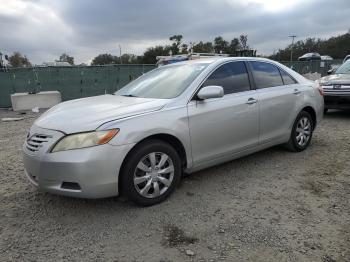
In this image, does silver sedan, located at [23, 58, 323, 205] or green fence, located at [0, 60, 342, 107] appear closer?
silver sedan, located at [23, 58, 323, 205]

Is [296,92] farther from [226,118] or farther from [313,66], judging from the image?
[313,66]

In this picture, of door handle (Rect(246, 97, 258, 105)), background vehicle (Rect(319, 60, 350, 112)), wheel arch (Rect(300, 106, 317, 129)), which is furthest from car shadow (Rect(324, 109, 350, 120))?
door handle (Rect(246, 97, 258, 105))

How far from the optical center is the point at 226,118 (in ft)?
14.4

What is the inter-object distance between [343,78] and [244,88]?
5.45 m

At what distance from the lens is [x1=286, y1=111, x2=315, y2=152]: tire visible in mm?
5609

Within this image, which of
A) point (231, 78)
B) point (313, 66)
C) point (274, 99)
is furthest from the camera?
point (313, 66)

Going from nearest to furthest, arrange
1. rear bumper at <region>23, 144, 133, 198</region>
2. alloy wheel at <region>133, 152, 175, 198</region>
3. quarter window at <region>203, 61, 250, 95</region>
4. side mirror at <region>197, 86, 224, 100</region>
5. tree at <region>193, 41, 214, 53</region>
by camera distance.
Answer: rear bumper at <region>23, 144, 133, 198</region>
alloy wheel at <region>133, 152, 175, 198</region>
side mirror at <region>197, 86, 224, 100</region>
quarter window at <region>203, 61, 250, 95</region>
tree at <region>193, 41, 214, 53</region>

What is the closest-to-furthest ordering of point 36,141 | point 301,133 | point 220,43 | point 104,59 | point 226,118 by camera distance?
point 36,141 < point 226,118 < point 301,133 < point 220,43 < point 104,59

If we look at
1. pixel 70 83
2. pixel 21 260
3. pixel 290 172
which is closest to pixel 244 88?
pixel 290 172

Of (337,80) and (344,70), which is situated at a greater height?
(344,70)

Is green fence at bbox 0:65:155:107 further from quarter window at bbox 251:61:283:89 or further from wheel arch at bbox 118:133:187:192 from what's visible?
wheel arch at bbox 118:133:187:192

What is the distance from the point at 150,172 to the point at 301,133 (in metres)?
3.09

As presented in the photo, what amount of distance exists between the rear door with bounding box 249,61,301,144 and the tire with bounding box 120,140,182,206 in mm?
1645

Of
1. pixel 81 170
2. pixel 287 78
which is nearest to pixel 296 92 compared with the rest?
pixel 287 78
